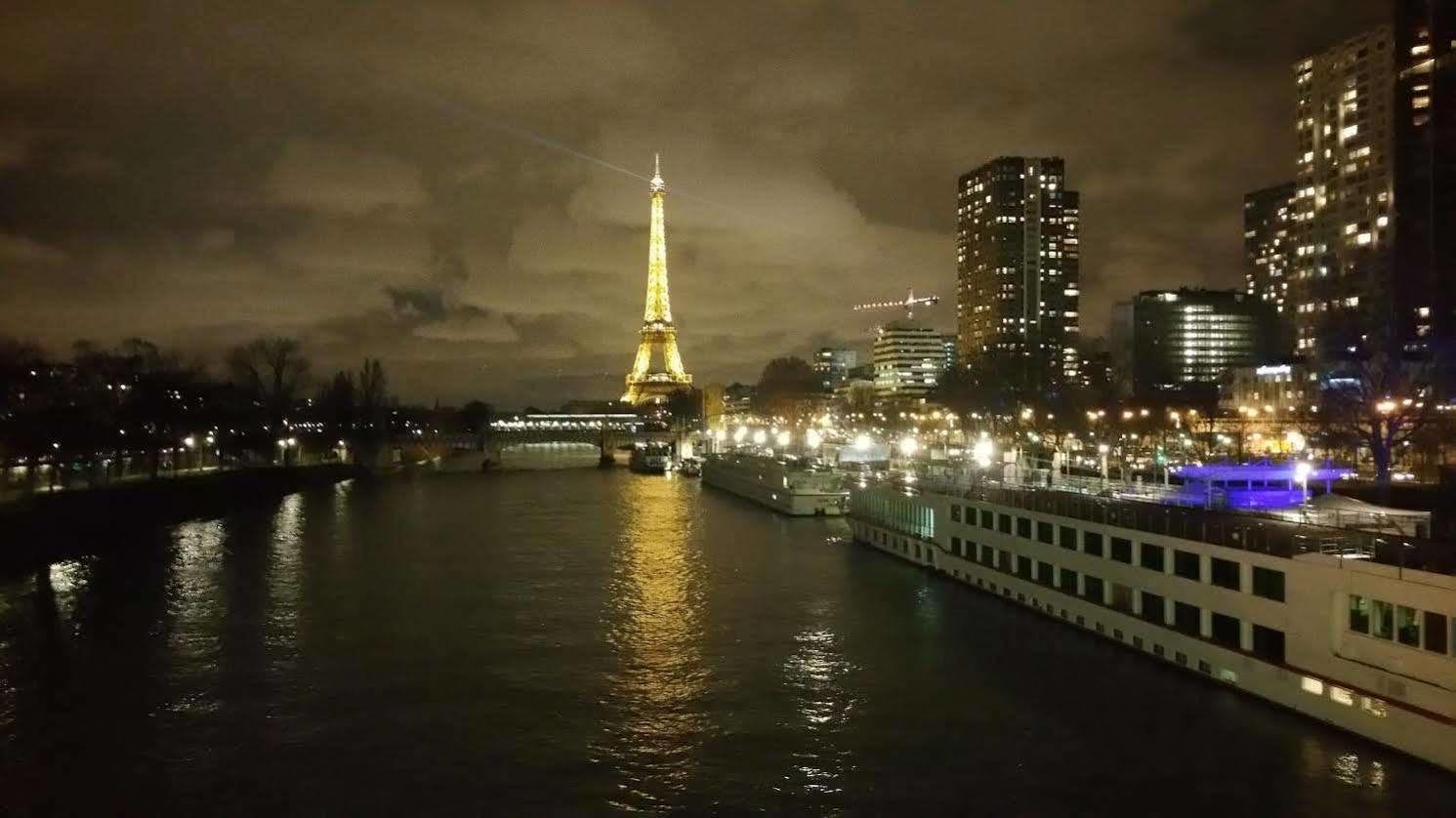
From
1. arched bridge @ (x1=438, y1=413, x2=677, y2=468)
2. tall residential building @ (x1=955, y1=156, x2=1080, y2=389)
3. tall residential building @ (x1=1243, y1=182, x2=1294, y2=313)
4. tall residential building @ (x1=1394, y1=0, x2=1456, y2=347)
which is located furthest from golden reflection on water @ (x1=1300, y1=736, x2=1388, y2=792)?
tall residential building @ (x1=955, y1=156, x2=1080, y2=389)

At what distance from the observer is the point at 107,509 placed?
48.5 meters

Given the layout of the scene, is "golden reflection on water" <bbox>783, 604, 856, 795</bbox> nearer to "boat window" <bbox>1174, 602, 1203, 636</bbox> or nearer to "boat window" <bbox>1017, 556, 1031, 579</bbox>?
"boat window" <bbox>1017, 556, 1031, 579</bbox>

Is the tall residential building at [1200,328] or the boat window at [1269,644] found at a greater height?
the tall residential building at [1200,328]

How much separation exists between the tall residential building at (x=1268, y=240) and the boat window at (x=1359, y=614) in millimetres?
134568

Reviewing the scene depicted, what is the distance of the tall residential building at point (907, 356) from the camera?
18112cm

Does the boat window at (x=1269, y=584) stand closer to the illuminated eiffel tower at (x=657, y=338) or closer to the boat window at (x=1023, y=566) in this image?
the boat window at (x=1023, y=566)

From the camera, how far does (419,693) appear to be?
21109 millimetres

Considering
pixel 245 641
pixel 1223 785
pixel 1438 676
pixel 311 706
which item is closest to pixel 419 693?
pixel 311 706

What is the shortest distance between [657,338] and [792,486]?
100762 mm

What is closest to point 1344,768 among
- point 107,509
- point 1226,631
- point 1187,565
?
point 1226,631

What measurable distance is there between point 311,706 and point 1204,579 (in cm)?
1790

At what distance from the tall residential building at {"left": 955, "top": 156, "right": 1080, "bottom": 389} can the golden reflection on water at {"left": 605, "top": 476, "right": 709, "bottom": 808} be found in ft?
422

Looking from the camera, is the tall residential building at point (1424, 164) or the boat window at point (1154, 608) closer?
the boat window at point (1154, 608)

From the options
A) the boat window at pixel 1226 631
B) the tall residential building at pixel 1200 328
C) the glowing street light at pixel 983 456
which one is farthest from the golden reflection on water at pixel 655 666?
the tall residential building at pixel 1200 328
